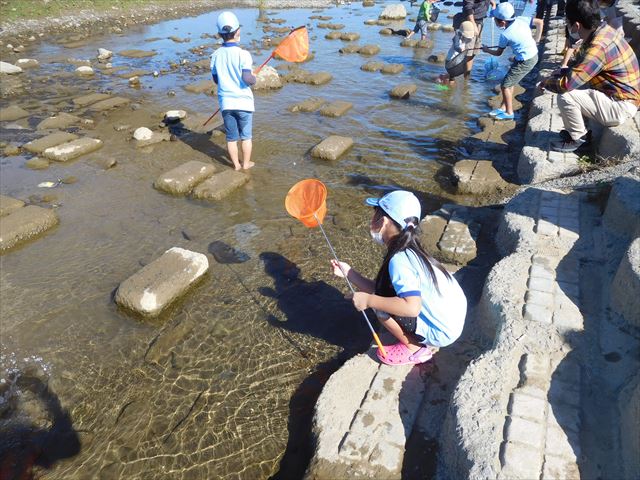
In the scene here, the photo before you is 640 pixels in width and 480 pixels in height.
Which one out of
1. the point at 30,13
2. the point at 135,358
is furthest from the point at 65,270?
the point at 30,13

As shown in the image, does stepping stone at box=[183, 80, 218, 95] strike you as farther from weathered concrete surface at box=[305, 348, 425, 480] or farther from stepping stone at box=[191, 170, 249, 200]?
weathered concrete surface at box=[305, 348, 425, 480]

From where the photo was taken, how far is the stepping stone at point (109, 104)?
27.2 ft

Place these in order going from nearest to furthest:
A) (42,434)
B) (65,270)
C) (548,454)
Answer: (548,454)
(42,434)
(65,270)

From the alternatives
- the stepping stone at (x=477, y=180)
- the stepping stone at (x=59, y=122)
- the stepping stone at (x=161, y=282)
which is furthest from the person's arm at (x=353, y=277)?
the stepping stone at (x=59, y=122)

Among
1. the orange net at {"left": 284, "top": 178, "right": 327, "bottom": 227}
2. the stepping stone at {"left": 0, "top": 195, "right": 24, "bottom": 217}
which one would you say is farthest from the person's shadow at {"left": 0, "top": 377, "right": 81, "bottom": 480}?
the stepping stone at {"left": 0, "top": 195, "right": 24, "bottom": 217}

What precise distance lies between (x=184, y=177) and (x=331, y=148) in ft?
6.93

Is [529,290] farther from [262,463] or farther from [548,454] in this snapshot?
[262,463]

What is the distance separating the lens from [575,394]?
95.2 inches

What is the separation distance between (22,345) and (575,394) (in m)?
3.99

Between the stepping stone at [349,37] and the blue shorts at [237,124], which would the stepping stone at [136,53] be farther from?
the blue shorts at [237,124]

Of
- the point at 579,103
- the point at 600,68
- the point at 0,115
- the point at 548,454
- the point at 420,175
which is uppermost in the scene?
the point at 600,68

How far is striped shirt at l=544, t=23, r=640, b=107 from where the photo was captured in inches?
171

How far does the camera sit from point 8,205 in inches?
202

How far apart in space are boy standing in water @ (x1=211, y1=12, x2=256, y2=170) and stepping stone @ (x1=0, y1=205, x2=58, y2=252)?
2377mm
